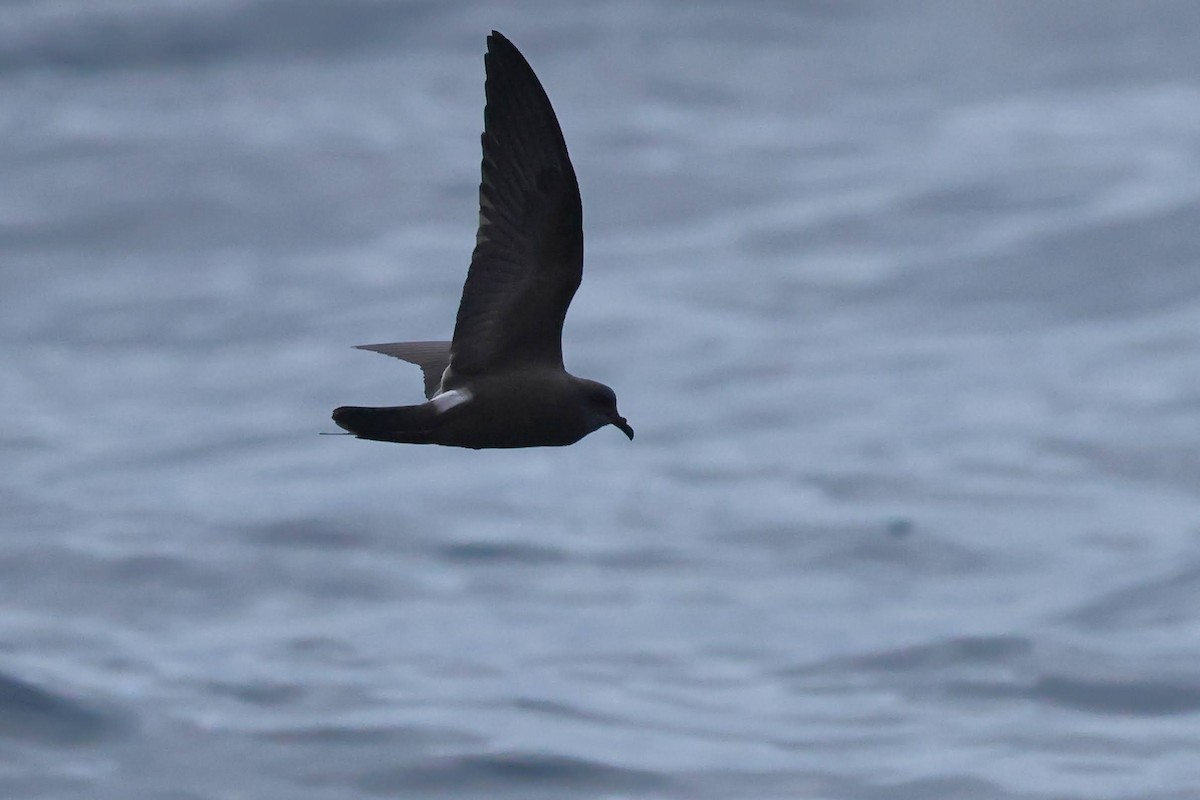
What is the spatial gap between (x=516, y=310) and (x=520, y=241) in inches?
12.6

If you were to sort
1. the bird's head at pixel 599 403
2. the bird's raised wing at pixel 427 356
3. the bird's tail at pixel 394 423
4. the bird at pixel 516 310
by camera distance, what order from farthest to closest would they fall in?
the bird's raised wing at pixel 427 356 → the bird's head at pixel 599 403 → the bird at pixel 516 310 → the bird's tail at pixel 394 423

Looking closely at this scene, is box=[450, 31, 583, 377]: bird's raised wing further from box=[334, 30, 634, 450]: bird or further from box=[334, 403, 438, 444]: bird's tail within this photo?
box=[334, 403, 438, 444]: bird's tail

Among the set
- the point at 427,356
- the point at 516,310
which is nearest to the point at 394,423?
the point at 516,310

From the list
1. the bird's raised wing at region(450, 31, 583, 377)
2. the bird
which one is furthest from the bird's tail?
the bird's raised wing at region(450, 31, 583, 377)

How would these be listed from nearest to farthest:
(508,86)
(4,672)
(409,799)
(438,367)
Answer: (508,86) → (438,367) → (409,799) → (4,672)

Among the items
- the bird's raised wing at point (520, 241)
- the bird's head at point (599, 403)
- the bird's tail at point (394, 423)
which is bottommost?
the bird's tail at point (394, 423)

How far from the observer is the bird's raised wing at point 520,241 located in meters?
9.38

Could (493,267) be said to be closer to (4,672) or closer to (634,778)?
(634,778)

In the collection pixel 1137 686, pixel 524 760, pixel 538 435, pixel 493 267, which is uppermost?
pixel 1137 686

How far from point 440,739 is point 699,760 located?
13.0ft

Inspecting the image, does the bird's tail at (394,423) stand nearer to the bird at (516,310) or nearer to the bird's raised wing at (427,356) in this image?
the bird at (516,310)

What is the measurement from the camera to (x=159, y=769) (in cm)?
3111

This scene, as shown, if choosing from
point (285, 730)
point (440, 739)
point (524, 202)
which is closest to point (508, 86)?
point (524, 202)

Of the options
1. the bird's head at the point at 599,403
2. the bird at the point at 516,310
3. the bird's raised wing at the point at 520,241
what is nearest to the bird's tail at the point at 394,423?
the bird at the point at 516,310
